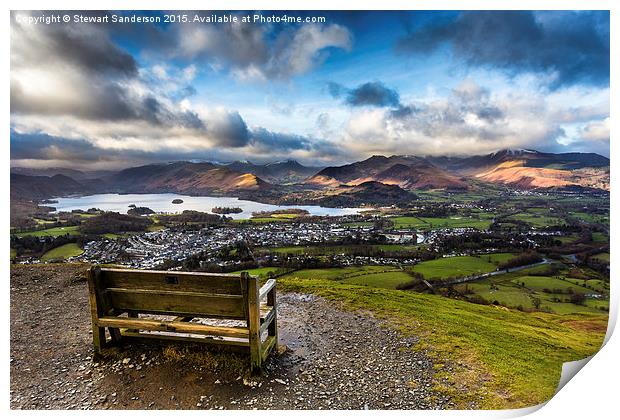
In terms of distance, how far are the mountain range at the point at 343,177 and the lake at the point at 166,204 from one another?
0.36 metres

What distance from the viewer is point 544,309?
14125 millimetres

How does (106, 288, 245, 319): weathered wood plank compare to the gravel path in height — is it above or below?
above

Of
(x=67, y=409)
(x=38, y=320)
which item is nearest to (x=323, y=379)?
(x=67, y=409)

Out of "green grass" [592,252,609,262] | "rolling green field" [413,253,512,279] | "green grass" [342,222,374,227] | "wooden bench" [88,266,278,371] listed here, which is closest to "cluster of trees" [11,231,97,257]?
"wooden bench" [88,266,278,371]

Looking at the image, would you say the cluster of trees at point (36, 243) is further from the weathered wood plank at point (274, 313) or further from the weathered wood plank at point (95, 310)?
the weathered wood plank at point (274, 313)

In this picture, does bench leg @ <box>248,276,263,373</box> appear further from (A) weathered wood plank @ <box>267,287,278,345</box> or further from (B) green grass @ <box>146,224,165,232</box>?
(B) green grass @ <box>146,224,165,232</box>

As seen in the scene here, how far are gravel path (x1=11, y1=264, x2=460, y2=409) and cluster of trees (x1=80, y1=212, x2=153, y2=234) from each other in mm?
8438

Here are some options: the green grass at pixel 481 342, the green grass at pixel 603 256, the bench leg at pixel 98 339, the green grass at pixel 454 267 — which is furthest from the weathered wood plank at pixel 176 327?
the green grass at pixel 603 256

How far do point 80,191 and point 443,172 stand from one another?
18308mm

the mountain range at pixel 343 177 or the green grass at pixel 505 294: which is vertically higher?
the mountain range at pixel 343 177

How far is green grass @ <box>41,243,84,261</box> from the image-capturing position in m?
11.8

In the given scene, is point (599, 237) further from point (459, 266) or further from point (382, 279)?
point (382, 279)

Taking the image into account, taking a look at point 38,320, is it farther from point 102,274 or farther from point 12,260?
point 12,260

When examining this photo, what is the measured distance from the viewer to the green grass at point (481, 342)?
467cm
